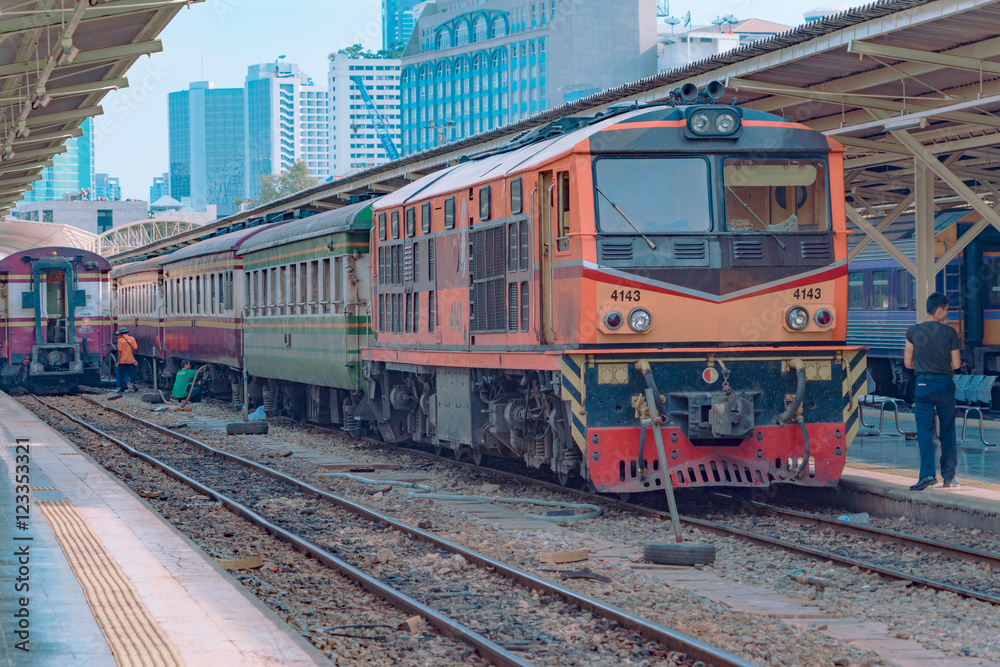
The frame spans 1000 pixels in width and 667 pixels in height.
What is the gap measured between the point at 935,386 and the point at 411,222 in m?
7.08

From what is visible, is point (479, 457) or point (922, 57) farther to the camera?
point (479, 457)

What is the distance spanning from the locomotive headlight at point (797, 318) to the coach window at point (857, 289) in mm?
17025

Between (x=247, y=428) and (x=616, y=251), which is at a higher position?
(x=616, y=251)

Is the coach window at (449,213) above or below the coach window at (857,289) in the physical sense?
above

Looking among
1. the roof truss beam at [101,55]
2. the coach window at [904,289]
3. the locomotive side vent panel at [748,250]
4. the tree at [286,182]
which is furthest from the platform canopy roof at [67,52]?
the tree at [286,182]

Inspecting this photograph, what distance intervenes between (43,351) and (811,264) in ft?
Answer: 86.6

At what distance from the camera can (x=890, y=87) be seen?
18.3 metres

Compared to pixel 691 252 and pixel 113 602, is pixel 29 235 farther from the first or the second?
pixel 113 602

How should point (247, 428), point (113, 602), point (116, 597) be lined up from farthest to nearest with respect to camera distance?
1. point (247, 428)
2. point (116, 597)
3. point (113, 602)

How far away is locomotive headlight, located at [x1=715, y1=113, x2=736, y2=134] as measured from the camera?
11938 mm

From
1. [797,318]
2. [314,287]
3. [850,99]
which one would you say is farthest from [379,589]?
[314,287]

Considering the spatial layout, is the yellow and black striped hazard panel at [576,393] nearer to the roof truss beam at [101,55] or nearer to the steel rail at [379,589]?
the steel rail at [379,589]

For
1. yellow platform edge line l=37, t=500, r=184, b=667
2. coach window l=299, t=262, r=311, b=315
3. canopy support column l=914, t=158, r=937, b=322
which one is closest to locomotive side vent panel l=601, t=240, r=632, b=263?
yellow platform edge line l=37, t=500, r=184, b=667

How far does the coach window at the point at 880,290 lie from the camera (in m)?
27.4
